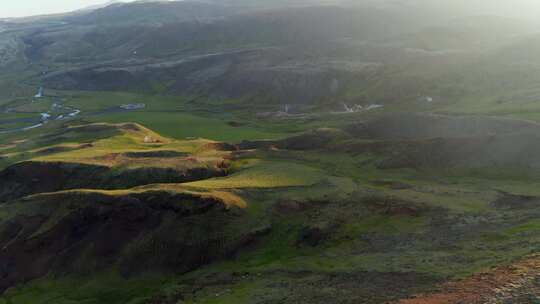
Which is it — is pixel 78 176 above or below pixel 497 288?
below

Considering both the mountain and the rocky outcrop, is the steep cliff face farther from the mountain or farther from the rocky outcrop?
the rocky outcrop

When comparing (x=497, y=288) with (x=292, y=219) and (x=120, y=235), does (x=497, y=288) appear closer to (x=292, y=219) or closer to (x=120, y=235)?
(x=292, y=219)

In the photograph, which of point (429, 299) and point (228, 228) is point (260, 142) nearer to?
point (228, 228)

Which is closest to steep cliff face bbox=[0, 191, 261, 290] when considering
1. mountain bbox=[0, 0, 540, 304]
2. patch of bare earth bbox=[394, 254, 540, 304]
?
mountain bbox=[0, 0, 540, 304]

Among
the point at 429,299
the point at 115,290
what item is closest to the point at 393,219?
the point at 429,299

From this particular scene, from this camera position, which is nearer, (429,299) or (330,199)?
(429,299)

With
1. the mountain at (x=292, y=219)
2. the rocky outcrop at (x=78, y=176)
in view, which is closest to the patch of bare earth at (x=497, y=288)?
the mountain at (x=292, y=219)

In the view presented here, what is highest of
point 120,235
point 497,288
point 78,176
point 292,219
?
point 497,288

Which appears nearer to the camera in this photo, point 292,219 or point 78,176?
point 292,219

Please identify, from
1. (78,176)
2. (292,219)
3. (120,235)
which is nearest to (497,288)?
(292,219)
